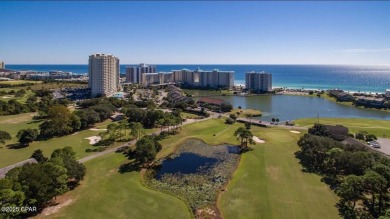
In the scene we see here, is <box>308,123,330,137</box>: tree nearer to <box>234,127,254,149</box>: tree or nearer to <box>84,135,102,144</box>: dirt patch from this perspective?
<box>234,127,254,149</box>: tree

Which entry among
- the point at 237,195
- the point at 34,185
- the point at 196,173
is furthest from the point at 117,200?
the point at 237,195

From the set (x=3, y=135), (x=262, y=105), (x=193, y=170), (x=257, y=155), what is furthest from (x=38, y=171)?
(x=262, y=105)

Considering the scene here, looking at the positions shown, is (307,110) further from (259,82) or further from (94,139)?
(94,139)

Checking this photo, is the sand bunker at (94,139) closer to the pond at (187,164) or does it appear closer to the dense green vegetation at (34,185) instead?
the pond at (187,164)

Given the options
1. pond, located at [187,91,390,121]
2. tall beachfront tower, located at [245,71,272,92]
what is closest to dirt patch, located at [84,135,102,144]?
pond, located at [187,91,390,121]

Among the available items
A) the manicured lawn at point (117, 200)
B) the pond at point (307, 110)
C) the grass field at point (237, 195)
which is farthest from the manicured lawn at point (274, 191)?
the pond at point (307, 110)

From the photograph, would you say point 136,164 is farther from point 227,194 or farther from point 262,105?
point 262,105
